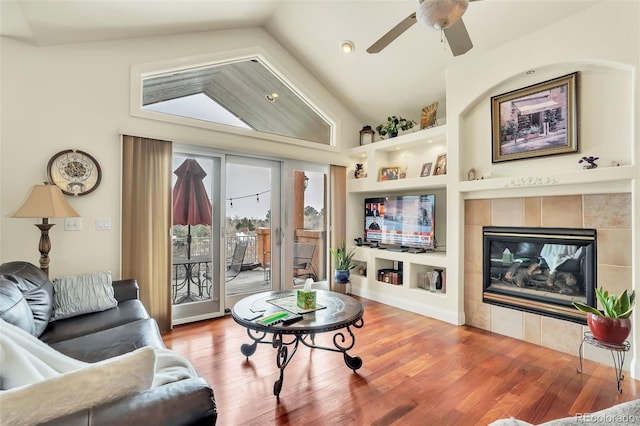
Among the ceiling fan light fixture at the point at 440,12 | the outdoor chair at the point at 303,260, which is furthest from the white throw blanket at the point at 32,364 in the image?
the outdoor chair at the point at 303,260

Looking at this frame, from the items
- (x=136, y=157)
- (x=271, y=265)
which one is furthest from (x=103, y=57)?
(x=271, y=265)

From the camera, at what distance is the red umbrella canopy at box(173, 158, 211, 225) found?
348 cm

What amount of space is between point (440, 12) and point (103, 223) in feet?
10.9

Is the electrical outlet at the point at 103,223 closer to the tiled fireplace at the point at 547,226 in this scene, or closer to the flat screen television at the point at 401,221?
the flat screen television at the point at 401,221

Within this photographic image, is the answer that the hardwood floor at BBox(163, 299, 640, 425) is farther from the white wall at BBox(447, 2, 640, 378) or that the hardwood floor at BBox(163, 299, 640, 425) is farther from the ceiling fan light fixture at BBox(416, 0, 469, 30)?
the ceiling fan light fixture at BBox(416, 0, 469, 30)

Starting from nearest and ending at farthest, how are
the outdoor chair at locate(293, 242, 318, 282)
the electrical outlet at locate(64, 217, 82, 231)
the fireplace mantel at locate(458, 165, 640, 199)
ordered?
the fireplace mantel at locate(458, 165, 640, 199)
the electrical outlet at locate(64, 217, 82, 231)
the outdoor chair at locate(293, 242, 318, 282)

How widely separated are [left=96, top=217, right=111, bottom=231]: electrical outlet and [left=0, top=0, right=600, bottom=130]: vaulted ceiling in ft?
5.36

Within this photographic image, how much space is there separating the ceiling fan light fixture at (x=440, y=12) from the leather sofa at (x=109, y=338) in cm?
214

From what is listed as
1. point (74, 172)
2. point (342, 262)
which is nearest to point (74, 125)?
point (74, 172)

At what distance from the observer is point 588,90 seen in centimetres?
265

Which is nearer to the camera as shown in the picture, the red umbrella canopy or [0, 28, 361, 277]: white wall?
[0, 28, 361, 277]: white wall

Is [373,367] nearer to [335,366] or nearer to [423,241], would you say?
[335,366]

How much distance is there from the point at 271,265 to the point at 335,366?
198 centimetres

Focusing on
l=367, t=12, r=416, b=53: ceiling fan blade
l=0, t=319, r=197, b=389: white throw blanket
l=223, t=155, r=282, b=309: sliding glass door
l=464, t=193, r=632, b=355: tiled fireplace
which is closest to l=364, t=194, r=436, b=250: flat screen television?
l=464, t=193, r=632, b=355: tiled fireplace
